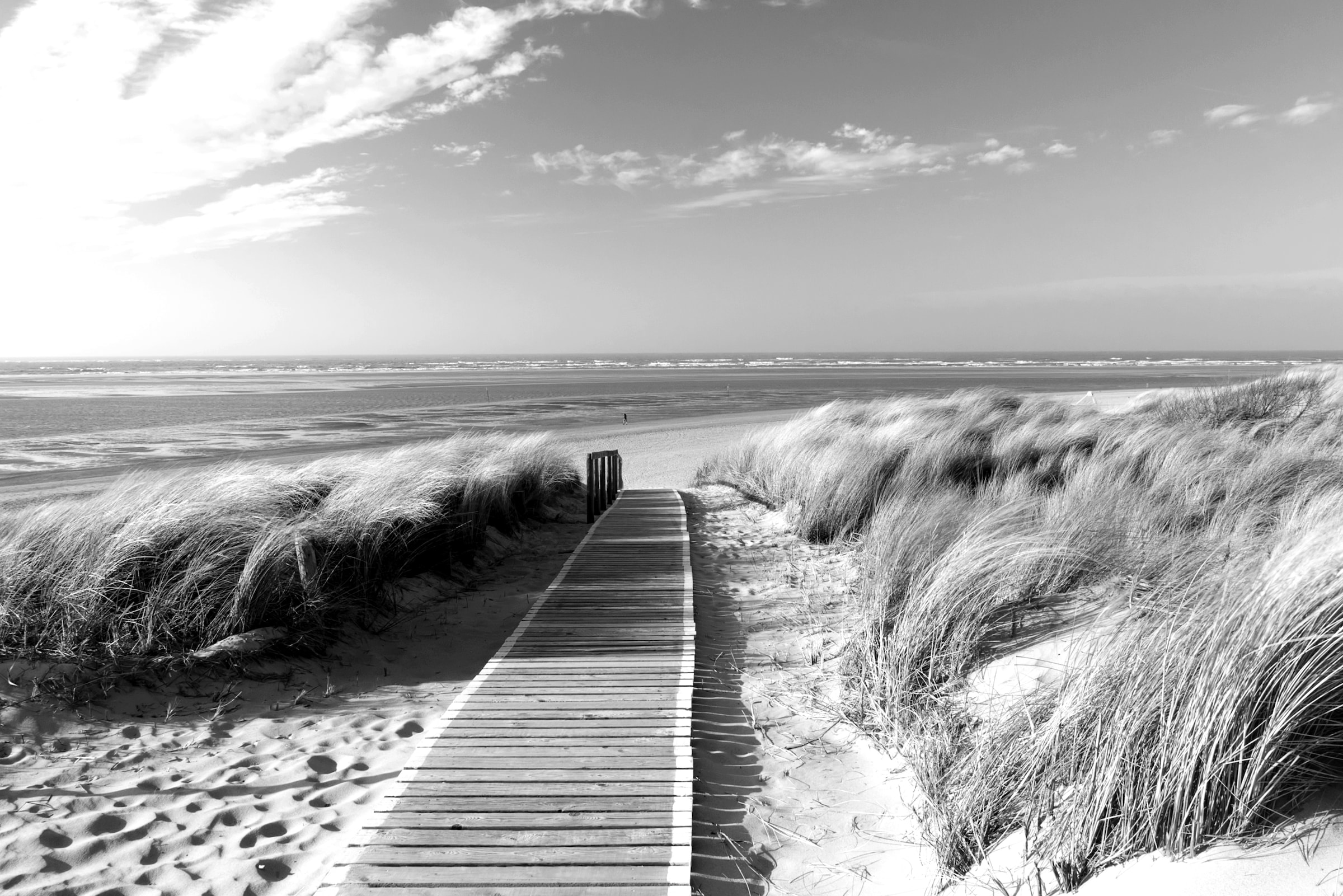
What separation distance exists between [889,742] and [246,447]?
21.7 m

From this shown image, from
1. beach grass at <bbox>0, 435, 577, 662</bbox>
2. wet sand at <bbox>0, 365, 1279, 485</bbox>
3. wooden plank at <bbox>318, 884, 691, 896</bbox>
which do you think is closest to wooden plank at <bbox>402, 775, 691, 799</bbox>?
wooden plank at <bbox>318, 884, 691, 896</bbox>

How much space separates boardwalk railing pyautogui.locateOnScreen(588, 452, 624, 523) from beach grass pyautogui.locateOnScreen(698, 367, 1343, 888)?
3.12 metres

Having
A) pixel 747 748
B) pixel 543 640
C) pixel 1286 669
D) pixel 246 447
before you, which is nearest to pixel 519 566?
pixel 543 640

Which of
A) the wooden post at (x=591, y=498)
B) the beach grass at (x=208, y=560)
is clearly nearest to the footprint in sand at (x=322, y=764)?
the beach grass at (x=208, y=560)

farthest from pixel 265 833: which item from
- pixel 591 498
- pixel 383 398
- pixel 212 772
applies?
pixel 383 398

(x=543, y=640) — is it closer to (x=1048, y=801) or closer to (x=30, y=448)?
(x=1048, y=801)

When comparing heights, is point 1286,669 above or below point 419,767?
above

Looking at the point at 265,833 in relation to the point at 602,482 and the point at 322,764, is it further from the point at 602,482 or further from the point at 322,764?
the point at 602,482

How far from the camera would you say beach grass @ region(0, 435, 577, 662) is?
16.6 ft

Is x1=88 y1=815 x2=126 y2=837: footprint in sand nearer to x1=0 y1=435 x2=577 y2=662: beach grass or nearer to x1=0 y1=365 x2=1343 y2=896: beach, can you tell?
x1=0 y1=365 x2=1343 y2=896: beach

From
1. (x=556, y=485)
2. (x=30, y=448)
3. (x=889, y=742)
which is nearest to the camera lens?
(x=889, y=742)

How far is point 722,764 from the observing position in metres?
4.23

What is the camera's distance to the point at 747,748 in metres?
4.44

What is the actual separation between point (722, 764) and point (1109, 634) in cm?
207
